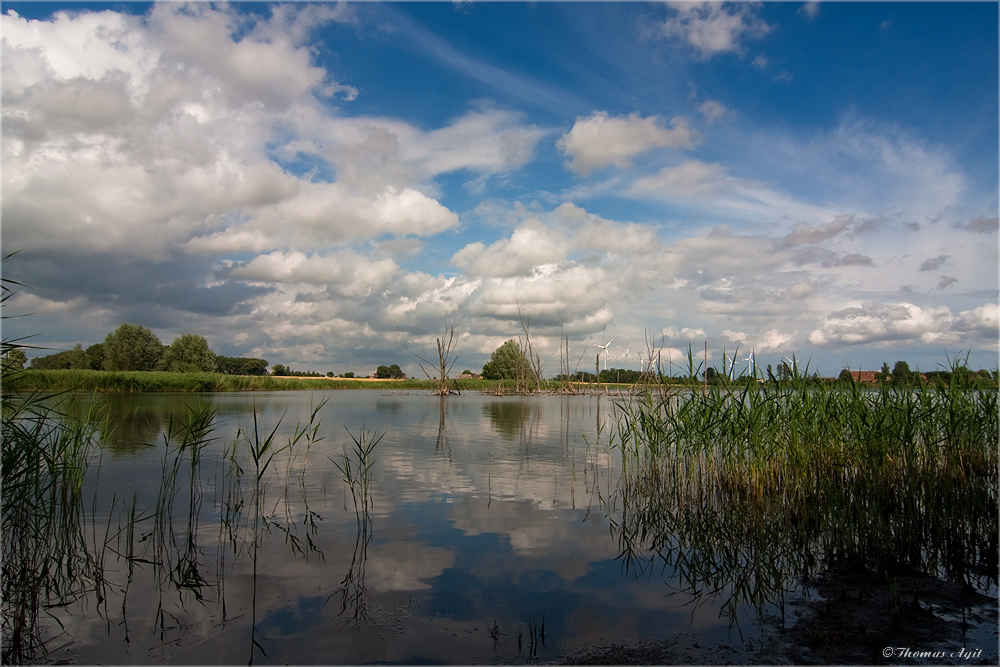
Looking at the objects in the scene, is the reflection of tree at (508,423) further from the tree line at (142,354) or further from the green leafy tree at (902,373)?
the tree line at (142,354)

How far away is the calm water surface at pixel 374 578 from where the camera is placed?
4305 millimetres

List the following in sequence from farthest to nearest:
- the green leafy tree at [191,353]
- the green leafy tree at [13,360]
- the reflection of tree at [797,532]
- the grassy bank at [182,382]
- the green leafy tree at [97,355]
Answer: the green leafy tree at [191,353], the green leafy tree at [97,355], the grassy bank at [182,382], the reflection of tree at [797,532], the green leafy tree at [13,360]

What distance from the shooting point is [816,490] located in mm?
7477

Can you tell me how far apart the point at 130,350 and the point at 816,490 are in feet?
203

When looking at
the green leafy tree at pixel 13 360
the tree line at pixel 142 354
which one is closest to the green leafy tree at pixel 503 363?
the tree line at pixel 142 354

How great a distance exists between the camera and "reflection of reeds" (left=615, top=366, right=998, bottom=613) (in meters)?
5.89

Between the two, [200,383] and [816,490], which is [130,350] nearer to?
[200,383]

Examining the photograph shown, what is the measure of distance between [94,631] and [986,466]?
10315 mm

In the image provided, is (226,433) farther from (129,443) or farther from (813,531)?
(813,531)

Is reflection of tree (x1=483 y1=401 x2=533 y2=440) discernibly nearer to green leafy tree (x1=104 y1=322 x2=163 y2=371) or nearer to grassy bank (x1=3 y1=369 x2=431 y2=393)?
grassy bank (x1=3 y1=369 x2=431 y2=393)

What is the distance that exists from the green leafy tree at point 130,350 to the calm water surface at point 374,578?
168ft

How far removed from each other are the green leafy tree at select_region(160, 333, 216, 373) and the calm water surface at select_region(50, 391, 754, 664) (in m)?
55.1

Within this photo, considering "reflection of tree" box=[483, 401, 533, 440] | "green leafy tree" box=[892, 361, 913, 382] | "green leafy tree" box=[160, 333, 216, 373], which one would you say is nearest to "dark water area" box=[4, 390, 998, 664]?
"green leafy tree" box=[892, 361, 913, 382]

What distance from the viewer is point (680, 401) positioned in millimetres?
9594
